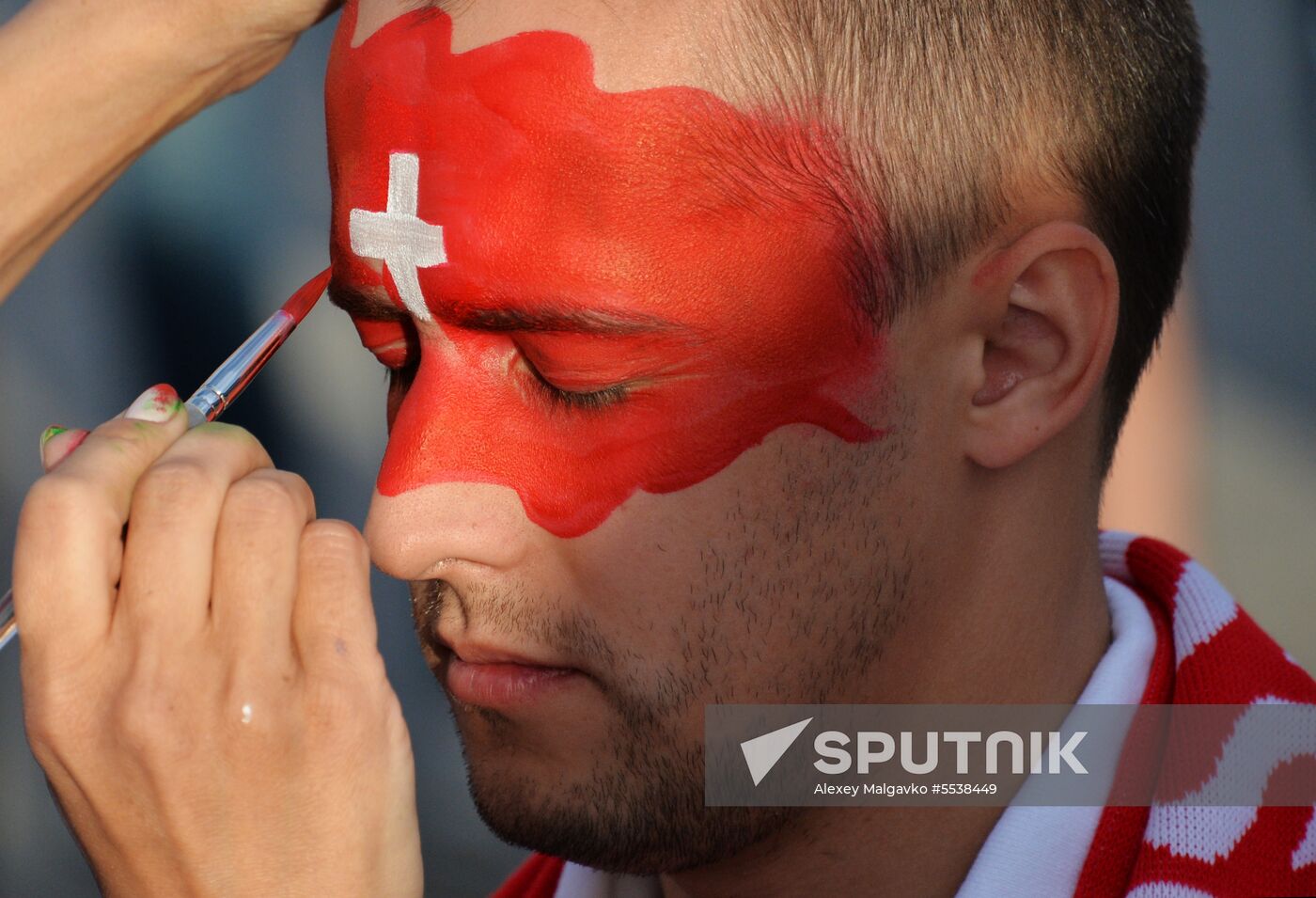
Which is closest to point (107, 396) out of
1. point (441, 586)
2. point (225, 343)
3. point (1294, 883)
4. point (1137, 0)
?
point (225, 343)

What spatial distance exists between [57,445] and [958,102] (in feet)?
2.69

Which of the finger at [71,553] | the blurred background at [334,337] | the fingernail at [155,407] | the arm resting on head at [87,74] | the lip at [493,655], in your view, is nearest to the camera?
the finger at [71,553]

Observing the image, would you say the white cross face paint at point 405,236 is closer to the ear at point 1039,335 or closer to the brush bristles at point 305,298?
the brush bristles at point 305,298

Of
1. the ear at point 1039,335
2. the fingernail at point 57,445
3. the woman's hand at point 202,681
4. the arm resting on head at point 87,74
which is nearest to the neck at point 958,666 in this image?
the ear at point 1039,335

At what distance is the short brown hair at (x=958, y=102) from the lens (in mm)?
1135

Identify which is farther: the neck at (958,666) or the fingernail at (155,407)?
the neck at (958,666)

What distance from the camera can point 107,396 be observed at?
9.04ft

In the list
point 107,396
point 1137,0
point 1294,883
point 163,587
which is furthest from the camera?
point 107,396

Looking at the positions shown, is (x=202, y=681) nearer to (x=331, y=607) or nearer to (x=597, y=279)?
(x=331, y=607)

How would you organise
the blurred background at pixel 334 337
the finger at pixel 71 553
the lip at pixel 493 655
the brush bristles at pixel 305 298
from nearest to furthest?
the finger at pixel 71 553, the lip at pixel 493 655, the brush bristles at pixel 305 298, the blurred background at pixel 334 337

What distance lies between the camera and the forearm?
54.9 inches

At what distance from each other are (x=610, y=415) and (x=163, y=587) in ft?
1.28

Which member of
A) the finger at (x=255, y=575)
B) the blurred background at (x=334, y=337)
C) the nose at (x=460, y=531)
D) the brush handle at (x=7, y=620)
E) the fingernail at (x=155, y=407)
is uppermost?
the fingernail at (x=155, y=407)

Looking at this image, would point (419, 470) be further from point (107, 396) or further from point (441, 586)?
point (107, 396)
